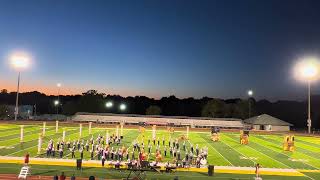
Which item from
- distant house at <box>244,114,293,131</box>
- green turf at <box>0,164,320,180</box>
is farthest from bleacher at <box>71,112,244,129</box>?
green turf at <box>0,164,320,180</box>

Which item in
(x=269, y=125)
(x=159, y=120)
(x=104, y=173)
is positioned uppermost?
(x=159, y=120)

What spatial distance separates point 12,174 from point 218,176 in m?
13.1

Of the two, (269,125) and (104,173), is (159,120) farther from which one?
(104,173)

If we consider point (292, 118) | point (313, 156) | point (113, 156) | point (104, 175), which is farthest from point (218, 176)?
point (292, 118)

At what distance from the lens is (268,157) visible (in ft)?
124

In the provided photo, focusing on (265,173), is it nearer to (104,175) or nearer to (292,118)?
(104,175)

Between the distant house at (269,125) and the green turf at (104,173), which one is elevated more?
the distant house at (269,125)

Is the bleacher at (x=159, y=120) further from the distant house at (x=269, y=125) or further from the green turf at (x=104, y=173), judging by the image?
the green turf at (x=104, y=173)

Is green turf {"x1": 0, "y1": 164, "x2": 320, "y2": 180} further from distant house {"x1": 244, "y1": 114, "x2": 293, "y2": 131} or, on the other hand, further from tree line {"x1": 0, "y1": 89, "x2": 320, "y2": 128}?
tree line {"x1": 0, "y1": 89, "x2": 320, "y2": 128}

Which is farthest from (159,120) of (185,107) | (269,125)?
(185,107)

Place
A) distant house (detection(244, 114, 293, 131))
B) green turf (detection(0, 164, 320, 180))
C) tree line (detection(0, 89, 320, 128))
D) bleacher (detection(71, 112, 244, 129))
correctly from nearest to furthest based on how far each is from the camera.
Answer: green turf (detection(0, 164, 320, 180)) < distant house (detection(244, 114, 293, 131)) < bleacher (detection(71, 112, 244, 129)) < tree line (detection(0, 89, 320, 128))

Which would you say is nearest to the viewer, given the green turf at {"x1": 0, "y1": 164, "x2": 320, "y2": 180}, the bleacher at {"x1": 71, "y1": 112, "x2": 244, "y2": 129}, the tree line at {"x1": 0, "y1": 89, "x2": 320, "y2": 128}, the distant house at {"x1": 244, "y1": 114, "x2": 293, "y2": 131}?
the green turf at {"x1": 0, "y1": 164, "x2": 320, "y2": 180}

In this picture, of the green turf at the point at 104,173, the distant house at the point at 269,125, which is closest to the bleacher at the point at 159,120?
the distant house at the point at 269,125

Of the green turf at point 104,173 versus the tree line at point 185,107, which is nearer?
the green turf at point 104,173
